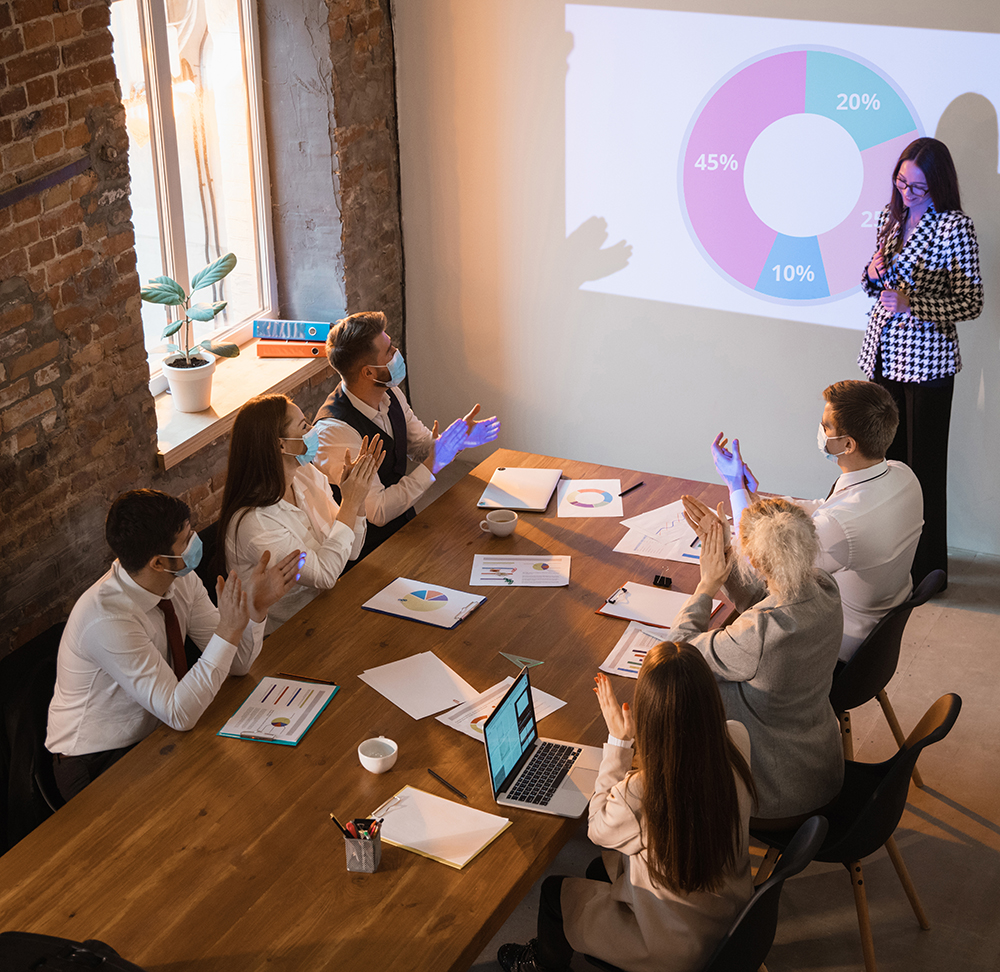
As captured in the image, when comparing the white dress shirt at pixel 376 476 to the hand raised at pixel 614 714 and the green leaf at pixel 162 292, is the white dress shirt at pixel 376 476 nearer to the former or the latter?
the green leaf at pixel 162 292

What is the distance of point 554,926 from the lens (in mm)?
2584

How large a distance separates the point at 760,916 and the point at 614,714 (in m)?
0.52

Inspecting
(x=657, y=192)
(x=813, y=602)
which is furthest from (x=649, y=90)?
(x=813, y=602)

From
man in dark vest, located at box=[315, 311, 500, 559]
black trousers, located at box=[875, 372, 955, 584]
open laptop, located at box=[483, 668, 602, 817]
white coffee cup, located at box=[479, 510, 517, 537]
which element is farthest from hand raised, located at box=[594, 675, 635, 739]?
black trousers, located at box=[875, 372, 955, 584]

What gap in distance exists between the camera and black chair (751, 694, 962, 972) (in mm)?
2553

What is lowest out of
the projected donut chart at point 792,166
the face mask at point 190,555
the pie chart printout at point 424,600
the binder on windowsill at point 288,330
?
the pie chart printout at point 424,600

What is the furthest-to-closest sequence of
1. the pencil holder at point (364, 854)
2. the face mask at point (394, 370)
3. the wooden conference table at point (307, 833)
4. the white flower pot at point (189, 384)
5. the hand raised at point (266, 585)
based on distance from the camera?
1. the white flower pot at point (189, 384)
2. the face mask at point (394, 370)
3. the hand raised at point (266, 585)
4. the pencil holder at point (364, 854)
5. the wooden conference table at point (307, 833)

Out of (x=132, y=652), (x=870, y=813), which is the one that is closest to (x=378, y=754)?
(x=132, y=652)

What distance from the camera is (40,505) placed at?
12.3 ft

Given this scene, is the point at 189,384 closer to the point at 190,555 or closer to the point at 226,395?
the point at 226,395

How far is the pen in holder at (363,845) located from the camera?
2209 millimetres

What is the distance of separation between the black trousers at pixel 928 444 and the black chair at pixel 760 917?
8.98 ft

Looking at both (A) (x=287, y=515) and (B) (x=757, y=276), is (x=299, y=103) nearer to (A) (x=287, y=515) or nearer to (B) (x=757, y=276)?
(B) (x=757, y=276)

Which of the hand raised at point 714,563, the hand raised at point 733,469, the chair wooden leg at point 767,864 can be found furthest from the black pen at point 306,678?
the hand raised at point 733,469
